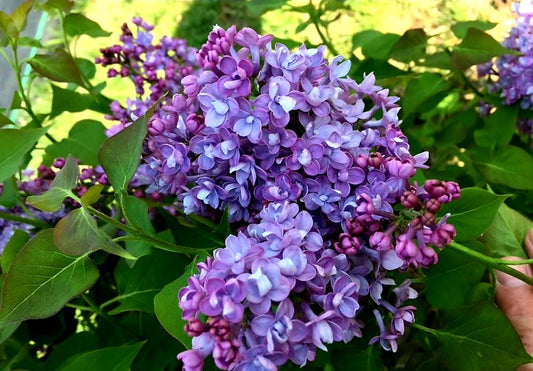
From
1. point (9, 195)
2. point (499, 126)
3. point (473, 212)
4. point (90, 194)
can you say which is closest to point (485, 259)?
point (473, 212)

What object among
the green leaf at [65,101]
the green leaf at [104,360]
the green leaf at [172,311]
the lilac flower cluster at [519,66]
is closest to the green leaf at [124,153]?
the green leaf at [172,311]

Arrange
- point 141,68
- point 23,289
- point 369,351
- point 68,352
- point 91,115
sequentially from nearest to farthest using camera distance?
point 23,289 → point 369,351 → point 68,352 → point 141,68 → point 91,115

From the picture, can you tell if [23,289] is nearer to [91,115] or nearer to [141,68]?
[141,68]

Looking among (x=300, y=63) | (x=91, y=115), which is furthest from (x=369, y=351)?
(x=91, y=115)

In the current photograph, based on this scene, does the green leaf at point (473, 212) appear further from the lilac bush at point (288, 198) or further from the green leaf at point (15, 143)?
the green leaf at point (15, 143)

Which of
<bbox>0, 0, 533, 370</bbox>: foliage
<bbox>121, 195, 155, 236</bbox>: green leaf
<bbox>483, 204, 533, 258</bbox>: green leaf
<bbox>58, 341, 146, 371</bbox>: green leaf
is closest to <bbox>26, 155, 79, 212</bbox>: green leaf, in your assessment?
<bbox>0, 0, 533, 370</bbox>: foliage

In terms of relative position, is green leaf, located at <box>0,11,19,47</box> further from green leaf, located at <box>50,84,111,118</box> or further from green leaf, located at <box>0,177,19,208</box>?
green leaf, located at <box>0,177,19,208</box>
